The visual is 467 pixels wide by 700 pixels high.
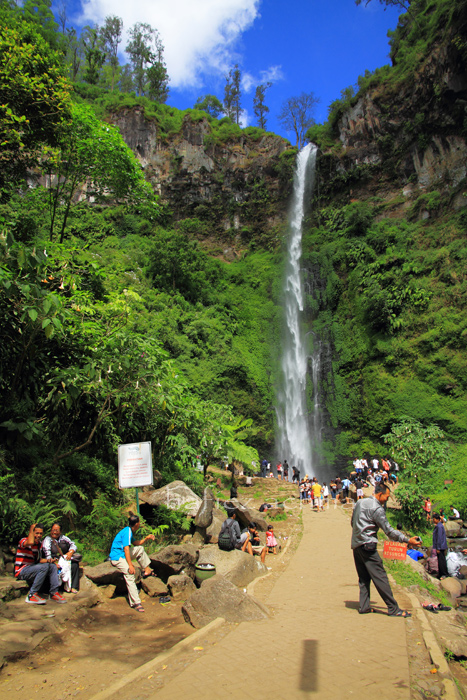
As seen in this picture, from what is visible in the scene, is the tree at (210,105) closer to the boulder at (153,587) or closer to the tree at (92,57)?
the tree at (92,57)

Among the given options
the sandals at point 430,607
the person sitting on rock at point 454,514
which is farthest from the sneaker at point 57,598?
the person sitting on rock at point 454,514

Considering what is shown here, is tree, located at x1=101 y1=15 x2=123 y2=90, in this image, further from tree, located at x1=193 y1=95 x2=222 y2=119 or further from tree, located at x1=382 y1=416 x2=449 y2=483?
tree, located at x1=382 y1=416 x2=449 y2=483

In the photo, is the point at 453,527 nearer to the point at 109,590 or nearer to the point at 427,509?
the point at 427,509

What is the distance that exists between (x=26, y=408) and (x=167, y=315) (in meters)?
20.0

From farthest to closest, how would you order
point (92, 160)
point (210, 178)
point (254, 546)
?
1. point (210, 178)
2. point (92, 160)
3. point (254, 546)

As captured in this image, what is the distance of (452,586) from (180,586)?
5.32 m

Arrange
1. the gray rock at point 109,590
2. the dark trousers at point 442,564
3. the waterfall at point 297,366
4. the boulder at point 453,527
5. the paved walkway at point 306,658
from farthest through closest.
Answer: the waterfall at point 297,366 → the boulder at point 453,527 → the dark trousers at point 442,564 → the gray rock at point 109,590 → the paved walkway at point 306,658

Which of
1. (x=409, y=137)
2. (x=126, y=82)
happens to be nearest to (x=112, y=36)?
(x=126, y=82)

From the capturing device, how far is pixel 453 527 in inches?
496

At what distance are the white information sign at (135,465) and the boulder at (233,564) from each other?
1.49 metres

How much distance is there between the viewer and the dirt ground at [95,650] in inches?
128

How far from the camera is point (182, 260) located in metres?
29.8

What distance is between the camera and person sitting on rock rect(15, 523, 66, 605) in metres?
4.73

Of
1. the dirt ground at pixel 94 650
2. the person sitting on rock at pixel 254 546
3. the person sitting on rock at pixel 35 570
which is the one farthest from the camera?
the person sitting on rock at pixel 254 546
